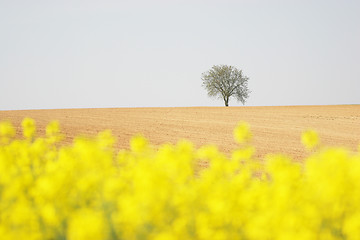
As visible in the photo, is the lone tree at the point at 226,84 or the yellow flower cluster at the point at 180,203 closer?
the yellow flower cluster at the point at 180,203

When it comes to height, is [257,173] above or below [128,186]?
below

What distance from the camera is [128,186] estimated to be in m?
4.82

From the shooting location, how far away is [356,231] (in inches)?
144

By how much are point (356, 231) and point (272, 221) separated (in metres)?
0.78

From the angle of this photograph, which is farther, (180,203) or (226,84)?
(226,84)

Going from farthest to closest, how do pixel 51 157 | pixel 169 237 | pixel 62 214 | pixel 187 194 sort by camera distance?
pixel 51 157 → pixel 62 214 → pixel 187 194 → pixel 169 237

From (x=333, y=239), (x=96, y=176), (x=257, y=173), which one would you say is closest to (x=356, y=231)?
(x=333, y=239)

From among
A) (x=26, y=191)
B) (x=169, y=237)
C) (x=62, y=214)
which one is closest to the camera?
(x=169, y=237)

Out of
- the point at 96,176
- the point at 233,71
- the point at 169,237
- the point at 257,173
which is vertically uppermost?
the point at 233,71

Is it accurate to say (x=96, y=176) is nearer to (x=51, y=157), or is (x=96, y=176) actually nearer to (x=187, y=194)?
(x=187, y=194)

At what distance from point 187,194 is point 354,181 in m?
1.82

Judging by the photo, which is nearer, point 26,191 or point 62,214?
point 62,214

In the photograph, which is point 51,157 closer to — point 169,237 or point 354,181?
point 169,237

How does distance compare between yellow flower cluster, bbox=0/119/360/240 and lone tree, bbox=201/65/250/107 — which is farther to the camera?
lone tree, bbox=201/65/250/107
